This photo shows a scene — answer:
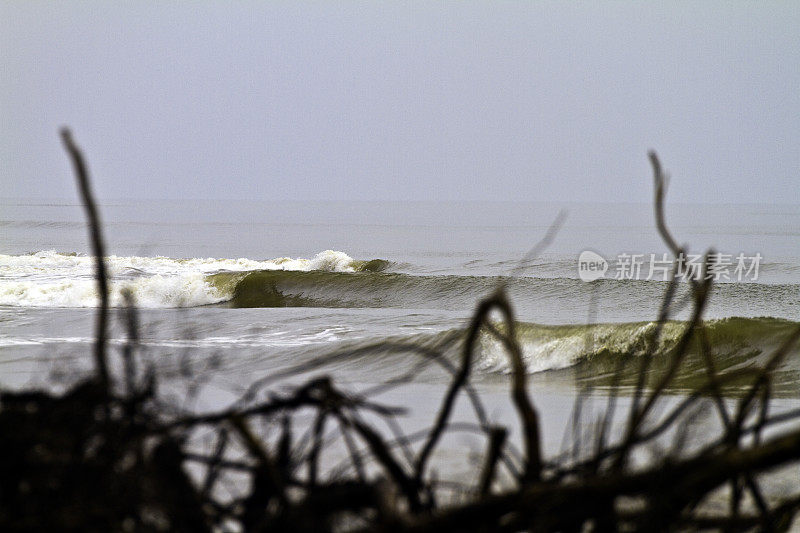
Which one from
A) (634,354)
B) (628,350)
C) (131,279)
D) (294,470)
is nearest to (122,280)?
(131,279)

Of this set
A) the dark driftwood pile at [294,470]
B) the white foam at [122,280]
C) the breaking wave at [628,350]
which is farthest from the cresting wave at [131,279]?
the dark driftwood pile at [294,470]

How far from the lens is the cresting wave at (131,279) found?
11.9 metres

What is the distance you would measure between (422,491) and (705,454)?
0.28m

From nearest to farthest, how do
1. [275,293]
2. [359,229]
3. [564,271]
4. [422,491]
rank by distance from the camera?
[422,491] < [275,293] < [564,271] < [359,229]

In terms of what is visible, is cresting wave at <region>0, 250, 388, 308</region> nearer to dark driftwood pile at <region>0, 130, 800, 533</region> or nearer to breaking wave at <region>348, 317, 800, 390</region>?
breaking wave at <region>348, 317, 800, 390</region>

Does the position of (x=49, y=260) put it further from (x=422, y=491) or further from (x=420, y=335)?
(x=422, y=491)

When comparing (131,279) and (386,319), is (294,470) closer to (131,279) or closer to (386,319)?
(386,319)

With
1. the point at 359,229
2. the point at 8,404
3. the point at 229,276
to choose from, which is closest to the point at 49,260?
the point at 229,276

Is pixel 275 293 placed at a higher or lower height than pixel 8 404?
lower

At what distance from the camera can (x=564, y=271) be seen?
16391 mm

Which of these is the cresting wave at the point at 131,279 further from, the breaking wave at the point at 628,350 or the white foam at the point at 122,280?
the breaking wave at the point at 628,350

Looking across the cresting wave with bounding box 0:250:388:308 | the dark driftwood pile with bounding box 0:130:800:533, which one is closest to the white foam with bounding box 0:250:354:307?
the cresting wave with bounding box 0:250:388:308

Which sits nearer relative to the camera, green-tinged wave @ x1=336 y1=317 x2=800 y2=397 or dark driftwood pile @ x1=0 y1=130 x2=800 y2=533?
dark driftwood pile @ x1=0 y1=130 x2=800 y2=533

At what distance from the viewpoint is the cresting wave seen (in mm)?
11938
